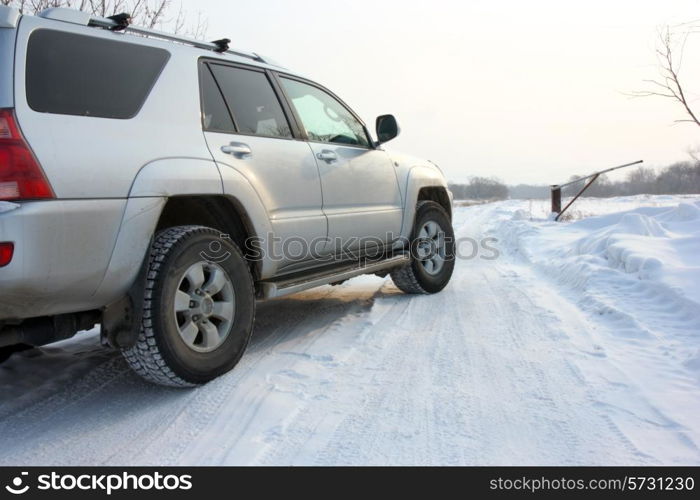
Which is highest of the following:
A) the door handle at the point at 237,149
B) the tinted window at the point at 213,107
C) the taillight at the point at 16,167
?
the tinted window at the point at 213,107

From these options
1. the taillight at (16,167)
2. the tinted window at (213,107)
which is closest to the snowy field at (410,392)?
the taillight at (16,167)

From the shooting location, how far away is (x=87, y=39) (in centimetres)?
254

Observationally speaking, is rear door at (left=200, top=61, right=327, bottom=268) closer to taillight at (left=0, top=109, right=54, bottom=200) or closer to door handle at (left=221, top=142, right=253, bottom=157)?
door handle at (left=221, top=142, right=253, bottom=157)

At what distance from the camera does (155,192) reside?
2572mm

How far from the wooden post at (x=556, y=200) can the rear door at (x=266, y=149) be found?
12126 mm

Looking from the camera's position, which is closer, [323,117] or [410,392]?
[410,392]

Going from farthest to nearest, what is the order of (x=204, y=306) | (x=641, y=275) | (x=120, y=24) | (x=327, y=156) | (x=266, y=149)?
1. (x=641, y=275)
2. (x=327, y=156)
3. (x=266, y=149)
4. (x=204, y=306)
5. (x=120, y=24)

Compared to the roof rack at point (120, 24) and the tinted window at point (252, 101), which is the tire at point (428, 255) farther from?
the roof rack at point (120, 24)

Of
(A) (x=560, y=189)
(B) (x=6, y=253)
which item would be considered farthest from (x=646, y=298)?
(A) (x=560, y=189)

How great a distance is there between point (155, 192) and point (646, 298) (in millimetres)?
3970

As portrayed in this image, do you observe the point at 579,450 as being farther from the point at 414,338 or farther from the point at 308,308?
the point at 308,308

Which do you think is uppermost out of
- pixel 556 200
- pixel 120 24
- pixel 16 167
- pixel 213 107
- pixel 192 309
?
pixel 120 24

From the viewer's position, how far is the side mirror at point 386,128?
4594 mm

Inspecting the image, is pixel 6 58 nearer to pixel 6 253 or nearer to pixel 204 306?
pixel 6 253
